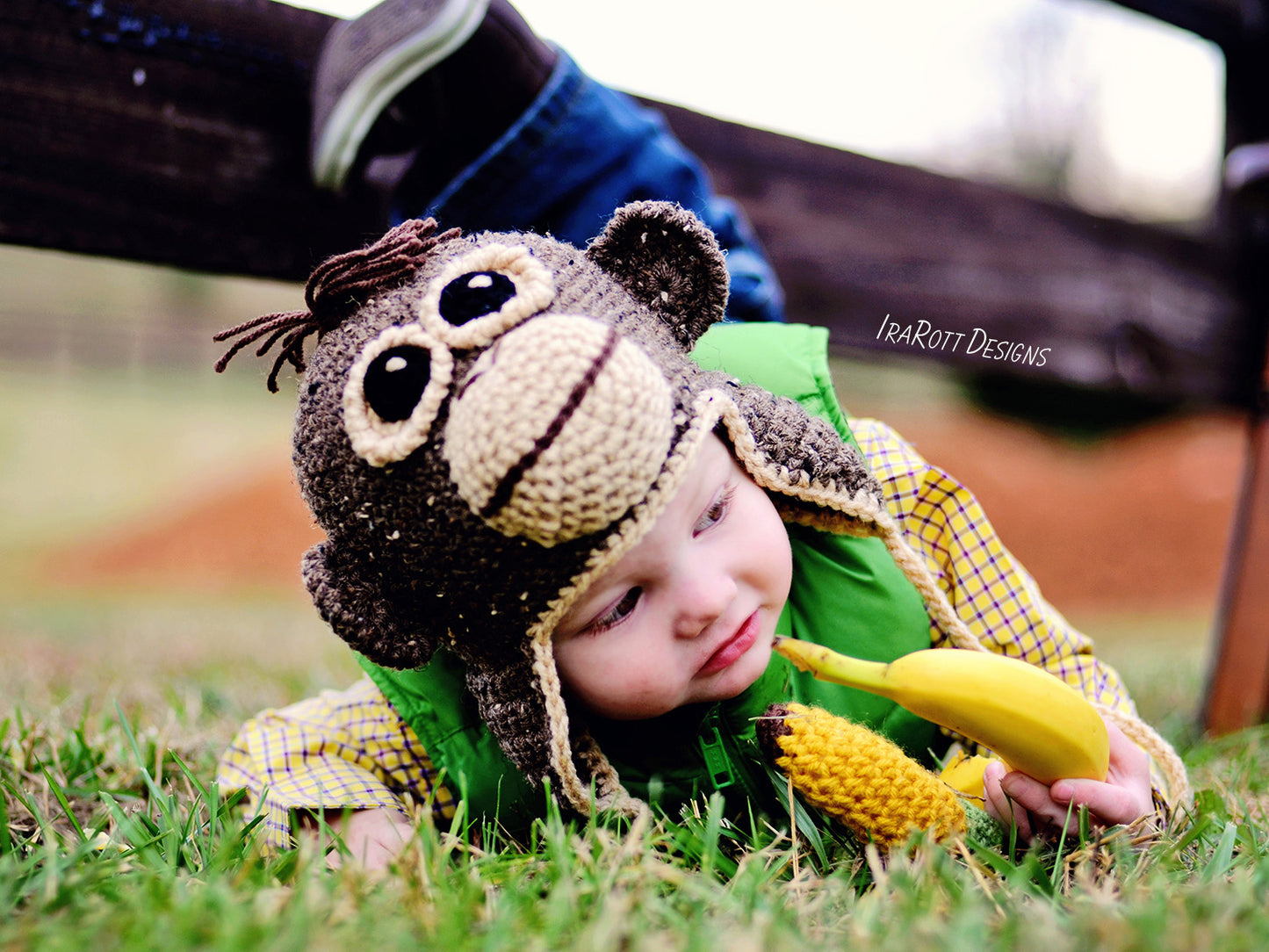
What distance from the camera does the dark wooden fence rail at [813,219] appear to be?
165 cm

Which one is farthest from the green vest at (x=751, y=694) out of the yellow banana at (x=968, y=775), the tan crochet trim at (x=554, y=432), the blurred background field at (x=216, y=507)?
the blurred background field at (x=216, y=507)

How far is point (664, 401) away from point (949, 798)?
0.57m

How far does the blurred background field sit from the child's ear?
2.70ft

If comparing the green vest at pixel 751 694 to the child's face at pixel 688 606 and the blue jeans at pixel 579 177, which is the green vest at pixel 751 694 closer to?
the child's face at pixel 688 606

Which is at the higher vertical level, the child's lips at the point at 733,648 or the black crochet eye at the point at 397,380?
the black crochet eye at the point at 397,380

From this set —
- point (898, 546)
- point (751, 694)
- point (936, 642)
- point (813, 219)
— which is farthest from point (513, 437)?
point (813, 219)

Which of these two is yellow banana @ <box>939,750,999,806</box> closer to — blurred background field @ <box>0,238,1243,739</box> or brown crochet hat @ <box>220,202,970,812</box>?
brown crochet hat @ <box>220,202,970,812</box>

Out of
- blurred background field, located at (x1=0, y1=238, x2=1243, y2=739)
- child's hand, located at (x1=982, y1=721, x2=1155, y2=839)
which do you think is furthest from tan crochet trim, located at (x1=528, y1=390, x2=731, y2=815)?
blurred background field, located at (x1=0, y1=238, x2=1243, y2=739)

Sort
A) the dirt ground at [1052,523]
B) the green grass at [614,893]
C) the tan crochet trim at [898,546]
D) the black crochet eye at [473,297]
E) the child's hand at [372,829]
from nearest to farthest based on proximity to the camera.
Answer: the green grass at [614,893] < the black crochet eye at [473,297] < the tan crochet trim at [898,546] < the child's hand at [372,829] < the dirt ground at [1052,523]

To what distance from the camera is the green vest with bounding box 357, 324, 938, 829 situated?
1.34 meters

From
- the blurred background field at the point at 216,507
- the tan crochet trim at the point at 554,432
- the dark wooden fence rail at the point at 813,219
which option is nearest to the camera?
the tan crochet trim at the point at 554,432

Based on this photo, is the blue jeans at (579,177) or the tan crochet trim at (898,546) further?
the blue jeans at (579,177)

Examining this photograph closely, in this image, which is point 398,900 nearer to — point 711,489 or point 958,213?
point 711,489

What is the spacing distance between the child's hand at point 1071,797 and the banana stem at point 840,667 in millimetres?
188
